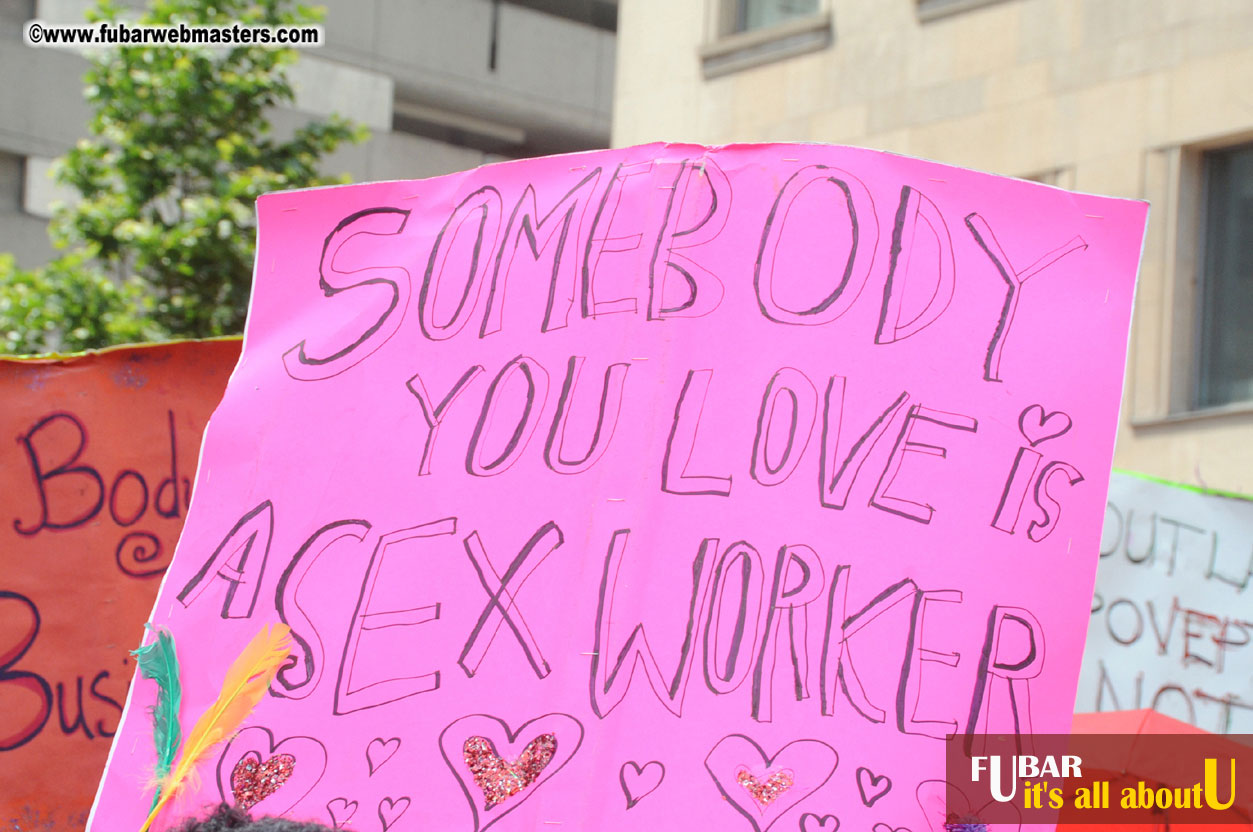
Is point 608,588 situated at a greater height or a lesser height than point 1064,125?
lesser

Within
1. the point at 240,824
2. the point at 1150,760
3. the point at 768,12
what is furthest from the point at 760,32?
the point at 240,824

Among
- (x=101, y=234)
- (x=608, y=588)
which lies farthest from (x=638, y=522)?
(x=101, y=234)

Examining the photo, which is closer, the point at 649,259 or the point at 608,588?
the point at 608,588

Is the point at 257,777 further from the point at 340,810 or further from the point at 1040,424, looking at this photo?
the point at 1040,424

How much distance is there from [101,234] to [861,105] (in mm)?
5182

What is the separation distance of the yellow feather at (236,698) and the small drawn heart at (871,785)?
0.94 m

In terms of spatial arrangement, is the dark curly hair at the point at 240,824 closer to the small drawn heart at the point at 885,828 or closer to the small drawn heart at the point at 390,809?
the small drawn heart at the point at 390,809

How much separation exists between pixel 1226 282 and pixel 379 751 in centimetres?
769

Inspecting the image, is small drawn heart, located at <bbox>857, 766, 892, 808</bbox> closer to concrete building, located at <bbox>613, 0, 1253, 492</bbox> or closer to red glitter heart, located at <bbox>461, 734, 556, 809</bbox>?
red glitter heart, located at <bbox>461, 734, 556, 809</bbox>

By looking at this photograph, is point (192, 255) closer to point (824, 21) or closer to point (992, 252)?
point (824, 21)

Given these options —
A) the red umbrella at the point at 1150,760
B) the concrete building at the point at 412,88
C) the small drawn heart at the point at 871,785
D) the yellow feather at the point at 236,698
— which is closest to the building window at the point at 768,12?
the red umbrella at the point at 1150,760

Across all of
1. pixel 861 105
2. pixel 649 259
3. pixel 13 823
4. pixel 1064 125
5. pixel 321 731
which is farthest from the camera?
pixel 861 105

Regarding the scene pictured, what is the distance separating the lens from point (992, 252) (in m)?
2.78

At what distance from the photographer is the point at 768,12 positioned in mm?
11664
